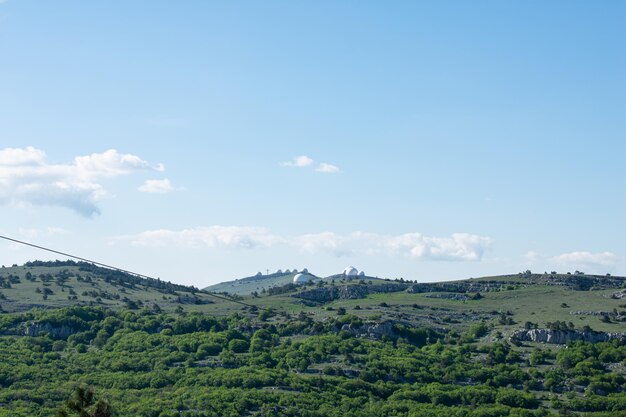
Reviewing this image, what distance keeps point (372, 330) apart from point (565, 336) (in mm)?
32536

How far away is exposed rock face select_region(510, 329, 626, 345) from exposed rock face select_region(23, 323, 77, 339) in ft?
252

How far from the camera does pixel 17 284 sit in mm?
198875

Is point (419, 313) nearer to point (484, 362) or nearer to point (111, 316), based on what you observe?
point (484, 362)

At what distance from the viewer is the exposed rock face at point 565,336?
150 metres

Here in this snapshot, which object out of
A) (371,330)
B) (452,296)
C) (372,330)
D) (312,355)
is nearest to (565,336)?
(372,330)

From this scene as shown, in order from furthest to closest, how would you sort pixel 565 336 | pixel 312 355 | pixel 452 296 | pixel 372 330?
1. pixel 452 296
2. pixel 372 330
3. pixel 565 336
4. pixel 312 355

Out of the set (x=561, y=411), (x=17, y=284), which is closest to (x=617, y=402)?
(x=561, y=411)

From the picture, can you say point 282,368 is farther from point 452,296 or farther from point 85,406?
point 85,406

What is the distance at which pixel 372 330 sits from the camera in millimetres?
157125

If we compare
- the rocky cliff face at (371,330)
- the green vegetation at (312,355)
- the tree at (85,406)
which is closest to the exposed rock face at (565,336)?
the green vegetation at (312,355)

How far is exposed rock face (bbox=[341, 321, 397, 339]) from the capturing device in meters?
156

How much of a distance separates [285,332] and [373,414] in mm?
44879

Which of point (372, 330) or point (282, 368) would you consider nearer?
point (282, 368)

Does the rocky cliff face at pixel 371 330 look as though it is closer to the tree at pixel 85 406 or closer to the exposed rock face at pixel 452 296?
the exposed rock face at pixel 452 296
